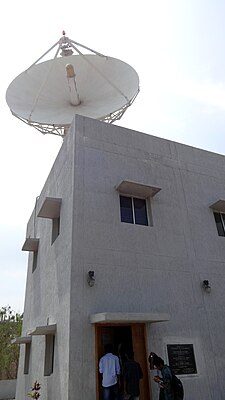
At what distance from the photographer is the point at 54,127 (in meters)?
12.9

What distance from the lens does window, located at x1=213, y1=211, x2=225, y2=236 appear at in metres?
9.82

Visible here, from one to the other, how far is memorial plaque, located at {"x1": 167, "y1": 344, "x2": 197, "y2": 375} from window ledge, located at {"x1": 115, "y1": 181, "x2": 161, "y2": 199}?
3981mm

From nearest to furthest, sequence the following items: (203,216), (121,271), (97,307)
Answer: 1. (97,307)
2. (121,271)
3. (203,216)

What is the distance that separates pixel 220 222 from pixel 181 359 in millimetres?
4581

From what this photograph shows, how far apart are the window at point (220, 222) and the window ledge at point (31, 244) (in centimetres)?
647

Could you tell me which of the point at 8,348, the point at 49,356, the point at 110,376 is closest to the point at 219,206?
the point at 110,376

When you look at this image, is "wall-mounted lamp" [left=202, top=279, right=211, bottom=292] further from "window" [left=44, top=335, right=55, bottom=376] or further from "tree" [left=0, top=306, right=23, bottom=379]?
"tree" [left=0, top=306, right=23, bottom=379]

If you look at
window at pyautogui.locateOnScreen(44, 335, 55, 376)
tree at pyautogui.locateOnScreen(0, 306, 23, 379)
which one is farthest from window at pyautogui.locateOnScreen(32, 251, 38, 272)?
tree at pyautogui.locateOnScreen(0, 306, 23, 379)

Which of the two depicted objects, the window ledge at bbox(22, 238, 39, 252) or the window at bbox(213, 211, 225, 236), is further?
the window ledge at bbox(22, 238, 39, 252)

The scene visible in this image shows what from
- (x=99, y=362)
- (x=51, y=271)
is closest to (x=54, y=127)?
(x=51, y=271)

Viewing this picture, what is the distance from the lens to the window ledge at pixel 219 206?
380 inches

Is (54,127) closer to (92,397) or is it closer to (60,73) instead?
(60,73)

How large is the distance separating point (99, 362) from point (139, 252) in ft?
9.04

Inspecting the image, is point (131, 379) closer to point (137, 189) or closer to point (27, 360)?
point (137, 189)
